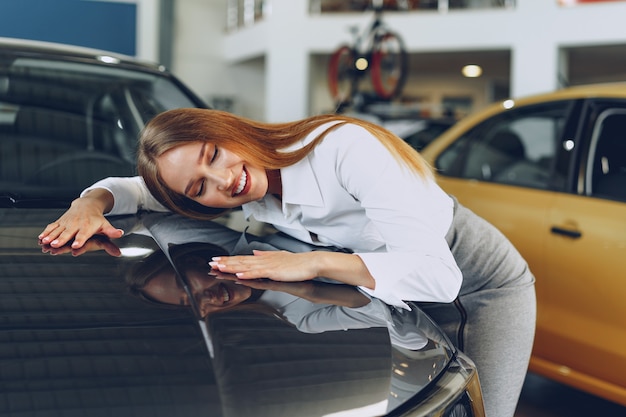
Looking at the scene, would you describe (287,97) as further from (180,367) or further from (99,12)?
(180,367)

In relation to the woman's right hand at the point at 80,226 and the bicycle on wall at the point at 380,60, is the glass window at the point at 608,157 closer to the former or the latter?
the woman's right hand at the point at 80,226

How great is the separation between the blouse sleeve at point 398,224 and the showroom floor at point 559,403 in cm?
159

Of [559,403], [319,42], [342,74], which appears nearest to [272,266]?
[559,403]

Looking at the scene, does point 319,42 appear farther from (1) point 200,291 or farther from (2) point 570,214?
(1) point 200,291

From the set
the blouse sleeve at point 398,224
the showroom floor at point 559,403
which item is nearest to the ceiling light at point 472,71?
the showroom floor at point 559,403

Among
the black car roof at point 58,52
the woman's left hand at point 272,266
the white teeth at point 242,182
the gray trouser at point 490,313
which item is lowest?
the gray trouser at point 490,313

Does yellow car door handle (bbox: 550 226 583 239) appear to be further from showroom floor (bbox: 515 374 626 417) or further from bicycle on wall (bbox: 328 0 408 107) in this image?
bicycle on wall (bbox: 328 0 408 107)

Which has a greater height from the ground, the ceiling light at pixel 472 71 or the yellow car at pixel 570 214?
the ceiling light at pixel 472 71

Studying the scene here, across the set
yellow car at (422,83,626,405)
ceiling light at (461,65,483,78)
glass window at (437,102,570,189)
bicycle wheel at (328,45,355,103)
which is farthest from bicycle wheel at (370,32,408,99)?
yellow car at (422,83,626,405)

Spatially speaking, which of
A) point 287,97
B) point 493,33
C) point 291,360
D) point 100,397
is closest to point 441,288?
point 291,360

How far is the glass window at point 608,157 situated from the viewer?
2715 millimetres

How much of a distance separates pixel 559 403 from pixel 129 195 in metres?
2.05

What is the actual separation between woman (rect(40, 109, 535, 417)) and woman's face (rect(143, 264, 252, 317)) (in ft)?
0.20

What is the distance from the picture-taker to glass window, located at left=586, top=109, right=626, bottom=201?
2715mm
